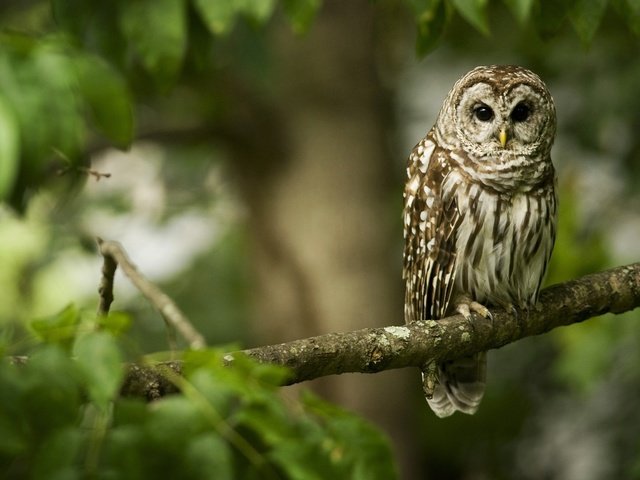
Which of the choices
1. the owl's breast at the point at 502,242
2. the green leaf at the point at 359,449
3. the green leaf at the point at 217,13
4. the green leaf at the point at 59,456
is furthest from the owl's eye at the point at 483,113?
the green leaf at the point at 59,456

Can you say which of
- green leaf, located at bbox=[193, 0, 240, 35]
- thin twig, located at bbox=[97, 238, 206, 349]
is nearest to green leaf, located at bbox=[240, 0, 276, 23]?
green leaf, located at bbox=[193, 0, 240, 35]

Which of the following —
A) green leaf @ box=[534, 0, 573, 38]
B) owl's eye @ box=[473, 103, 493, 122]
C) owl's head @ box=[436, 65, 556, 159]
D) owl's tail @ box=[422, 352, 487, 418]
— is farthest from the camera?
owl's tail @ box=[422, 352, 487, 418]

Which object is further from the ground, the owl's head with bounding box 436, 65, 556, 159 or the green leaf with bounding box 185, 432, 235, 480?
the owl's head with bounding box 436, 65, 556, 159

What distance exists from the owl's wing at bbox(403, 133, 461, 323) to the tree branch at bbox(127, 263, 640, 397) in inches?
12.7

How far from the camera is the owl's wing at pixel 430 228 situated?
3.71 m

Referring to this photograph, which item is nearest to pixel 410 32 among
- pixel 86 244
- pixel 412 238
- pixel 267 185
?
pixel 267 185

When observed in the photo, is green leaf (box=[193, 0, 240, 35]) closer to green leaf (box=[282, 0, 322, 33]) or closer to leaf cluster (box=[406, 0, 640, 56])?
green leaf (box=[282, 0, 322, 33])

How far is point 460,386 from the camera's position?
13.0ft

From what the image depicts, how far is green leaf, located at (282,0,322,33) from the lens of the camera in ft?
8.92

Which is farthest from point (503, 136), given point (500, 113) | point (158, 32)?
point (158, 32)

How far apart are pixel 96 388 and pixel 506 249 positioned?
90.9 inches

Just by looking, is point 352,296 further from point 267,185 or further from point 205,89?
point 205,89

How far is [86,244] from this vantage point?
11.4 feet

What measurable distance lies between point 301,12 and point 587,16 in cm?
78
